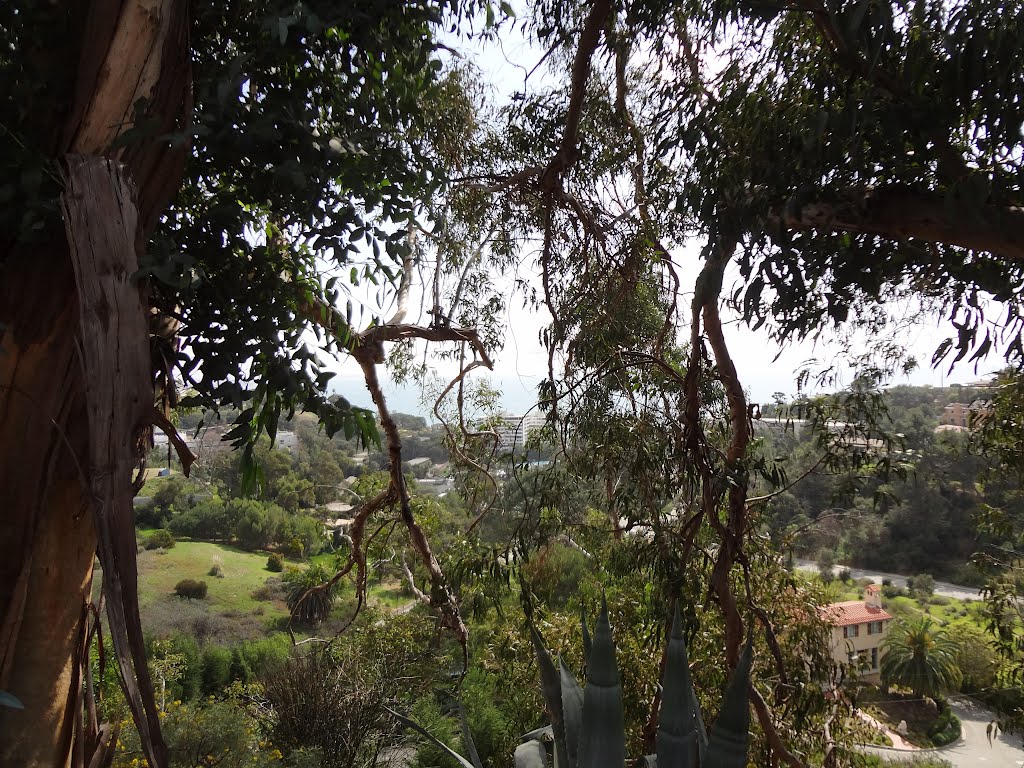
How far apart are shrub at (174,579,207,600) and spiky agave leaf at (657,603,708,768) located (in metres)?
10.9

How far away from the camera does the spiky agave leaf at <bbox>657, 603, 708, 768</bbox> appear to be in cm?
116

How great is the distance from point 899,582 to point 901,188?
10.5 metres

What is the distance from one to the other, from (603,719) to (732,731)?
0.26 m

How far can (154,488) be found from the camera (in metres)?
11.6

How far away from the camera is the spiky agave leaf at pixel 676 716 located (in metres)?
1.16

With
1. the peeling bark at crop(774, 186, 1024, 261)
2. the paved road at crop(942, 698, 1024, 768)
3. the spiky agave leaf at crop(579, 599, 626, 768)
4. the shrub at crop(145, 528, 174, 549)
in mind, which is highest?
the peeling bark at crop(774, 186, 1024, 261)

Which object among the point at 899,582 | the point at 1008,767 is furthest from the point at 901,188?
the point at 1008,767

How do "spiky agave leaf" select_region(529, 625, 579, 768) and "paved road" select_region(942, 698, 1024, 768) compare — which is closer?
"spiky agave leaf" select_region(529, 625, 579, 768)

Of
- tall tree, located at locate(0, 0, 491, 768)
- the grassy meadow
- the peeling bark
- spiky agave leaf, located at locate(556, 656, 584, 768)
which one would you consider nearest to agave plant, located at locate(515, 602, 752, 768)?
spiky agave leaf, located at locate(556, 656, 584, 768)

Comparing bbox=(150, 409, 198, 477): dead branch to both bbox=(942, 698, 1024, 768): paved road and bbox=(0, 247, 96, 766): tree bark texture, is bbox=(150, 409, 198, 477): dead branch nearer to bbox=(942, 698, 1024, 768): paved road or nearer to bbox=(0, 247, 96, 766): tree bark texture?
bbox=(0, 247, 96, 766): tree bark texture

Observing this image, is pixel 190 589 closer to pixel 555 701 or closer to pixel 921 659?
pixel 555 701

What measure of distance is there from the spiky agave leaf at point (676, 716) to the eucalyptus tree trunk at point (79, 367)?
90 centimetres

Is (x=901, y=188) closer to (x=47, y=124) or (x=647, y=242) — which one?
(x=647, y=242)

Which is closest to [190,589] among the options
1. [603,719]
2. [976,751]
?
[603,719]
